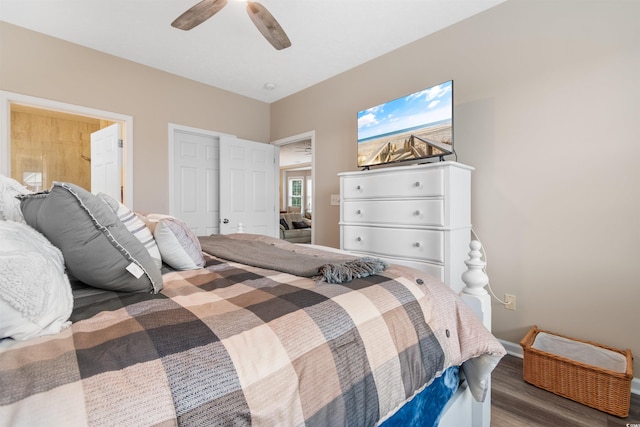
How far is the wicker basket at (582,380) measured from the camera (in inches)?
60.2

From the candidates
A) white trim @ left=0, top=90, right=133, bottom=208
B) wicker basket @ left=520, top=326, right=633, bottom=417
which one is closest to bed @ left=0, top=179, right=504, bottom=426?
wicker basket @ left=520, top=326, right=633, bottom=417

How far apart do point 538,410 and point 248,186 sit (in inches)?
146

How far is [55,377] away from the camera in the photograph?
46 centimetres

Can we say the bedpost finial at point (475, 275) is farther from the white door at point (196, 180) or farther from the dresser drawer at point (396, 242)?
the white door at point (196, 180)

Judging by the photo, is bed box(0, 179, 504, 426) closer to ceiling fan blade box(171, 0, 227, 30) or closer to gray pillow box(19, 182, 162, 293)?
gray pillow box(19, 182, 162, 293)

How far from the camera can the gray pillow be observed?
2.72ft

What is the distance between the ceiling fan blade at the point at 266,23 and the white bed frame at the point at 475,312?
192 cm

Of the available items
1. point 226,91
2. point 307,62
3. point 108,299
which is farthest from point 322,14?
point 108,299

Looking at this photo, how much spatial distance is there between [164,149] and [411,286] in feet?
11.4

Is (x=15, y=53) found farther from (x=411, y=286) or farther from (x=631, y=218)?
(x=631, y=218)

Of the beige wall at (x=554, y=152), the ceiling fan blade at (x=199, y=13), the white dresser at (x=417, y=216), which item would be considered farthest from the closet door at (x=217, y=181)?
the beige wall at (x=554, y=152)

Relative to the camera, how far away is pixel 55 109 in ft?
9.37

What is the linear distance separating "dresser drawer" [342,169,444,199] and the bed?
1116 millimetres

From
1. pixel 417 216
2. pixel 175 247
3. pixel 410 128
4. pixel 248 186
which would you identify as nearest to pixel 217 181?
pixel 248 186
